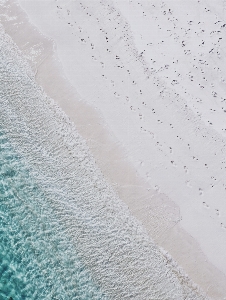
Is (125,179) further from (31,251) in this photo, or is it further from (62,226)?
(31,251)

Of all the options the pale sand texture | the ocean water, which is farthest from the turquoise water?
the pale sand texture

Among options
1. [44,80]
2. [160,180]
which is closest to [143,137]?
[160,180]

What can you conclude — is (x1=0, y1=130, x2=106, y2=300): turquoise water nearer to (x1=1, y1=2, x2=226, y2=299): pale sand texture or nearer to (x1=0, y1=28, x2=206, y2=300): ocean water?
(x1=0, y1=28, x2=206, y2=300): ocean water

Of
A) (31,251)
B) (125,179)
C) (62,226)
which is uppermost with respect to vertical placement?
(125,179)

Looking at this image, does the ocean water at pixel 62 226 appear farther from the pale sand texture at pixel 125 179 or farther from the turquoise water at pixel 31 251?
the pale sand texture at pixel 125 179

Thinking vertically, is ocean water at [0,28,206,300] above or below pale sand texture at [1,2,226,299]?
below

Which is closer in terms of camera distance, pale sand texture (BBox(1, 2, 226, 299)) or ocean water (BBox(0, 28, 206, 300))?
ocean water (BBox(0, 28, 206, 300))

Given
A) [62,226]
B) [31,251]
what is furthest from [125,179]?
[31,251]

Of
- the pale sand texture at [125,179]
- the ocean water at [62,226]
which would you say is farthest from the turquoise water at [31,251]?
the pale sand texture at [125,179]
